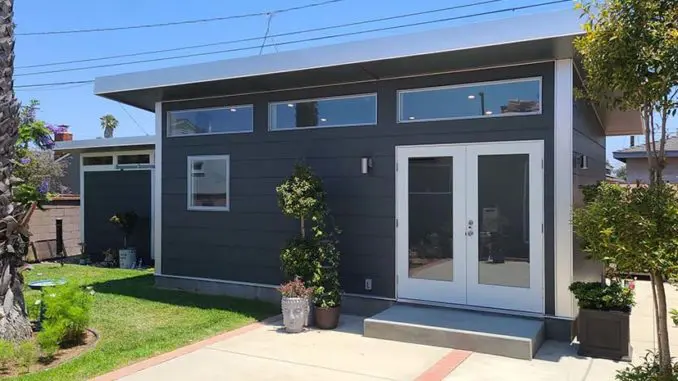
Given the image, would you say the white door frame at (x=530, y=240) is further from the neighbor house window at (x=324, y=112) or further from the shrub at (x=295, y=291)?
the shrub at (x=295, y=291)

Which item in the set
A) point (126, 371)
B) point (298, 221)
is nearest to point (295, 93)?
point (298, 221)

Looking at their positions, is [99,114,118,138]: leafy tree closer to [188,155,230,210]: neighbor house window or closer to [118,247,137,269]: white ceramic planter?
[118,247,137,269]: white ceramic planter

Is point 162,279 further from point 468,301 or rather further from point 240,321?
point 468,301

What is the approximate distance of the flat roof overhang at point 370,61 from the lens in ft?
16.5

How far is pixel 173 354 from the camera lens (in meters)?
5.05

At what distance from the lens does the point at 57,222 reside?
498 inches

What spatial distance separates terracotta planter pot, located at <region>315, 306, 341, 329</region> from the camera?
605cm

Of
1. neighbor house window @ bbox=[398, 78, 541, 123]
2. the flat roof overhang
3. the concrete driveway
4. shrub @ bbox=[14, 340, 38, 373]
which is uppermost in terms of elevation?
the flat roof overhang

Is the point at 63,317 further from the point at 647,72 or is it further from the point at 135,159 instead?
the point at 135,159

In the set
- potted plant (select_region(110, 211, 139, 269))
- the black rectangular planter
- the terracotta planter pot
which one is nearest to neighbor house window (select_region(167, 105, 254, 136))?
the terracotta planter pot

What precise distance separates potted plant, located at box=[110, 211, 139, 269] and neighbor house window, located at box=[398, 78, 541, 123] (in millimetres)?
7403

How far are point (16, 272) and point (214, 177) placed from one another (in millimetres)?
3229

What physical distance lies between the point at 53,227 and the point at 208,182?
674 cm

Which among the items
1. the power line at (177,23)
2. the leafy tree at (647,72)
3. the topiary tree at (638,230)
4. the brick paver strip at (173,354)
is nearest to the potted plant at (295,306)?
the brick paver strip at (173,354)
